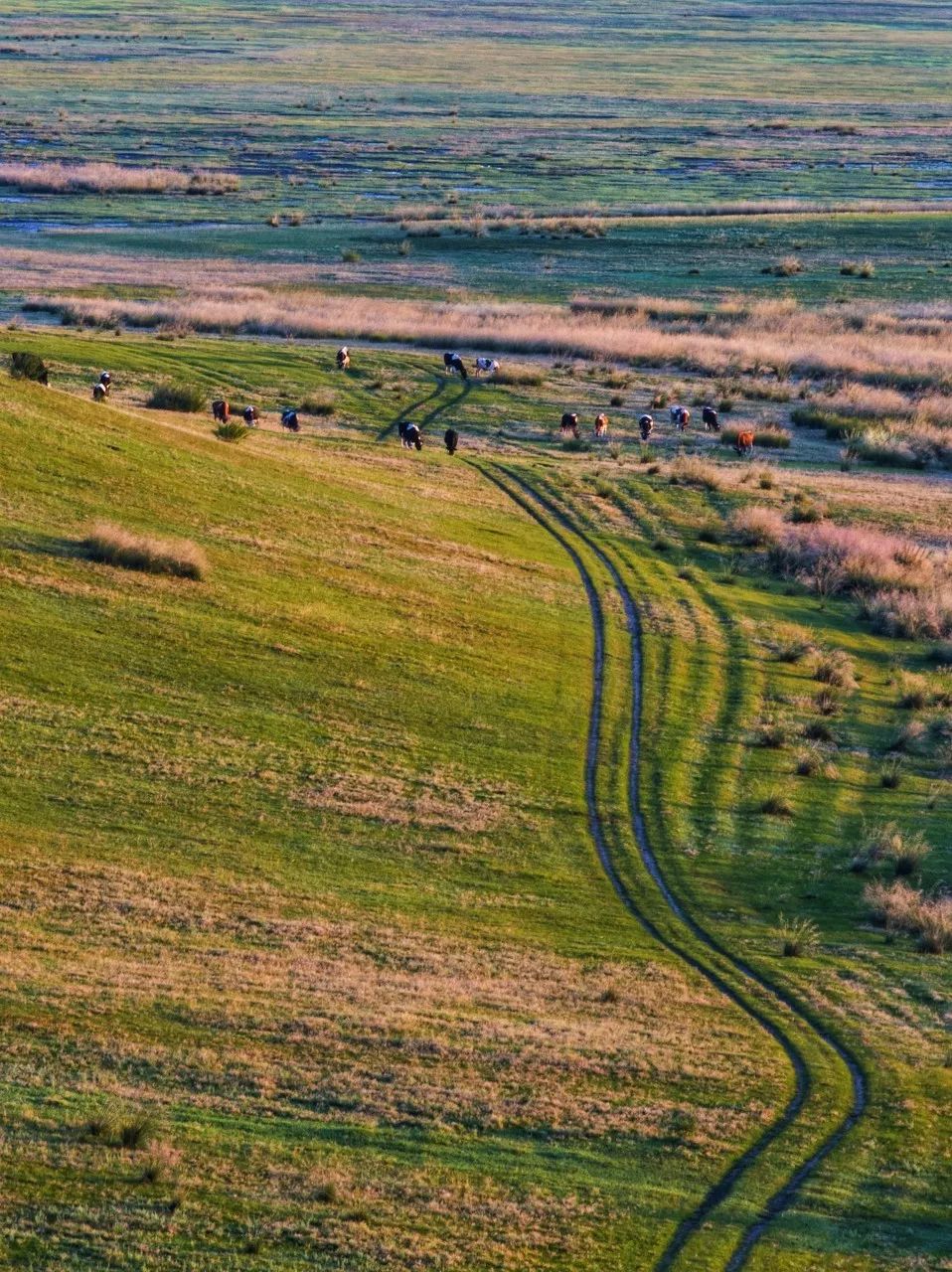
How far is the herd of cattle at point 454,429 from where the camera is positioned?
46969 mm

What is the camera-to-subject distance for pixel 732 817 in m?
26.2

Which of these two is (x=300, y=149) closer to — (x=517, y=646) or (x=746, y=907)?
(x=517, y=646)

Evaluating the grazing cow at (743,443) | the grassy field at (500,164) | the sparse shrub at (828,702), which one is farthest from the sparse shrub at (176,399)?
the grassy field at (500,164)

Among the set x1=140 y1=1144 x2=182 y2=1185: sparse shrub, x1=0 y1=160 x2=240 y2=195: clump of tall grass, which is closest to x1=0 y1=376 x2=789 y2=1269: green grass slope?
x1=140 y1=1144 x2=182 y2=1185: sparse shrub

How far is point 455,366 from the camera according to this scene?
5806 centimetres

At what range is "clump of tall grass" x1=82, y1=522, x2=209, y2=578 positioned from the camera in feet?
96.8

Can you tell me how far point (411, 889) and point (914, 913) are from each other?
647cm

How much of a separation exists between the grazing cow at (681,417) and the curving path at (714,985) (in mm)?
18643

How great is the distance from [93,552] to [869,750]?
13283 mm

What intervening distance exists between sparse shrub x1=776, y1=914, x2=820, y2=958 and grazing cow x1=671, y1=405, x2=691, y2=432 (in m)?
32.9

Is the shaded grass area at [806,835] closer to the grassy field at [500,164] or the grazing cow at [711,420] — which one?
the grazing cow at [711,420]

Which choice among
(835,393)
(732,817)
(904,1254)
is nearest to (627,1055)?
(904,1254)

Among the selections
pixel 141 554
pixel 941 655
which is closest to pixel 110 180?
pixel 941 655

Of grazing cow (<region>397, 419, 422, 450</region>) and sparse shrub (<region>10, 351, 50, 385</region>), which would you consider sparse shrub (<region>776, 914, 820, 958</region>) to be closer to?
sparse shrub (<region>10, 351, 50, 385</region>)
